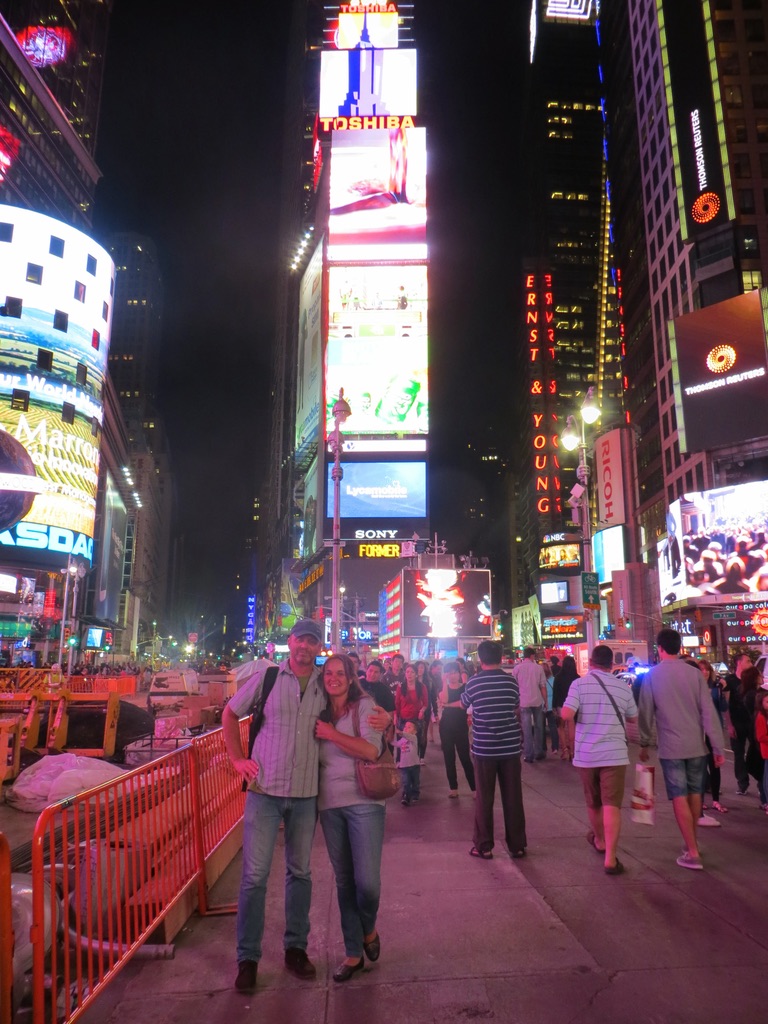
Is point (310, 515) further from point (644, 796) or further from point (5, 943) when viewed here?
point (5, 943)

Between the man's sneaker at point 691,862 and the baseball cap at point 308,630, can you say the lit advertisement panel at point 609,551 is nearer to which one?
the man's sneaker at point 691,862

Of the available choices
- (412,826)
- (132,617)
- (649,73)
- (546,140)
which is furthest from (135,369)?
(412,826)

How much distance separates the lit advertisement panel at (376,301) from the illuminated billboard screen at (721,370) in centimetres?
2067

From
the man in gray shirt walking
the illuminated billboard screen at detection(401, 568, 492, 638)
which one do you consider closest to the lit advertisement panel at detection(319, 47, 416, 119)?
the illuminated billboard screen at detection(401, 568, 492, 638)

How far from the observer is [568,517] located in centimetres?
12800

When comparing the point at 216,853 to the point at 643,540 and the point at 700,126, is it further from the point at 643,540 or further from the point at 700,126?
the point at 643,540

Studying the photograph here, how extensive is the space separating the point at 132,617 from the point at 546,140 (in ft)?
363

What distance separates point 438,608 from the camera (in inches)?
1411

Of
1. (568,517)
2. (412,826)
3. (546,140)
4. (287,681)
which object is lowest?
(412,826)

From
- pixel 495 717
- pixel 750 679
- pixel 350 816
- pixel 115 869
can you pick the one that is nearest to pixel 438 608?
pixel 750 679

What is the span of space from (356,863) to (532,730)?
32.7 ft

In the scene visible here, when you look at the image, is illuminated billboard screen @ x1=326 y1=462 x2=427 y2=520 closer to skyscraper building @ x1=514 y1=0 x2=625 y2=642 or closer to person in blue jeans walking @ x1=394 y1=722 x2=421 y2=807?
person in blue jeans walking @ x1=394 y1=722 x2=421 y2=807

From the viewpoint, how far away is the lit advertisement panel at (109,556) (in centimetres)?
7400

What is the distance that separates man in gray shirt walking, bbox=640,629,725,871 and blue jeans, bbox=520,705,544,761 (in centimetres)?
679
